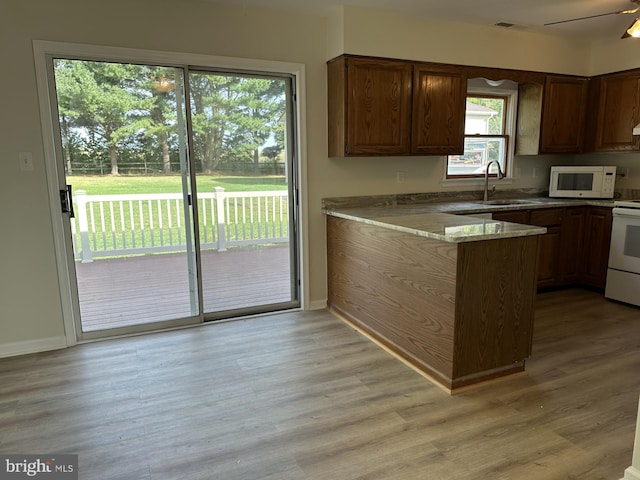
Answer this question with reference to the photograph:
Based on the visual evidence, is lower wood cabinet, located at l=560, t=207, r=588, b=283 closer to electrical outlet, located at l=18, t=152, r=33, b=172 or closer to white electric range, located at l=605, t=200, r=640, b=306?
white electric range, located at l=605, t=200, r=640, b=306

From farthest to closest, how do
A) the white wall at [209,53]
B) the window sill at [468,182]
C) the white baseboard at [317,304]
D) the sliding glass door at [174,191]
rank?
the window sill at [468,182] < the white baseboard at [317,304] < the sliding glass door at [174,191] < the white wall at [209,53]

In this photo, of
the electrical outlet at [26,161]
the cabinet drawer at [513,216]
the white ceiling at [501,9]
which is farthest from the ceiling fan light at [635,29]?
the electrical outlet at [26,161]

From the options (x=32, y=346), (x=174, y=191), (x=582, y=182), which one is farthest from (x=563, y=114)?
(x=32, y=346)

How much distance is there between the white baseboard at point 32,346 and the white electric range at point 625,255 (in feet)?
15.8

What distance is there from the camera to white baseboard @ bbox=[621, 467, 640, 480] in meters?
1.71

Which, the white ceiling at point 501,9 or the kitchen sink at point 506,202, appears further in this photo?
the kitchen sink at point 506,202

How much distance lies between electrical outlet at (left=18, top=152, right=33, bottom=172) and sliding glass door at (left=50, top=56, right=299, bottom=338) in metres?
0.18

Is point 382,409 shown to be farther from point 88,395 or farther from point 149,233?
point 149,233

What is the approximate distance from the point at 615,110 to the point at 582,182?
78cm

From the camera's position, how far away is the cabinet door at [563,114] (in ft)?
14.5

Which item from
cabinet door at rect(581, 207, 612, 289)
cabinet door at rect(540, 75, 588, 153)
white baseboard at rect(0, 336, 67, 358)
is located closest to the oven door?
cabinet door at rect(581, 207, 612, 289)

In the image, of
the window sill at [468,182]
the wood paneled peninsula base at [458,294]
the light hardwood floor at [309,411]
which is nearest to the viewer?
the light hardwood floor at [309,411]

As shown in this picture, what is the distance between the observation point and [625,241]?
3916mm

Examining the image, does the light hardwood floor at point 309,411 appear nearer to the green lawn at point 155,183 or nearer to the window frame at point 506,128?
the green lawn at point 155,183
